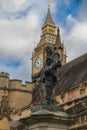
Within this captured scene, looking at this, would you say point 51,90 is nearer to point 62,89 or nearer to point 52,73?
point 52,73

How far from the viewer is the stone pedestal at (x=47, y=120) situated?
12055 millimetres

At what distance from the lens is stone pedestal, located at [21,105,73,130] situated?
12055 millimetres

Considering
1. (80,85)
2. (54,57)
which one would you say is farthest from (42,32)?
(54,57)

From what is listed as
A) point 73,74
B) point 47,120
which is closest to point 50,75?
point 47,120

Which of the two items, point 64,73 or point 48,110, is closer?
point 48,110

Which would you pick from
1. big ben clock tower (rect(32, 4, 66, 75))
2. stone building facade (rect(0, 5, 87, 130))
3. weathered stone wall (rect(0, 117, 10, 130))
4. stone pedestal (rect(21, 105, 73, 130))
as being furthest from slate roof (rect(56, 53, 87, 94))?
stone pedestal (rect(21, 105, 73, 130))

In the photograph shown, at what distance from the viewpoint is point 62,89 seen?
4191 cm

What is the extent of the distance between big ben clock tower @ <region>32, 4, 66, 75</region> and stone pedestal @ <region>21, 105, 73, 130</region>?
56.2 meters

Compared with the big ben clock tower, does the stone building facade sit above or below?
below

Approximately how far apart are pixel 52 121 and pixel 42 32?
7117 cm

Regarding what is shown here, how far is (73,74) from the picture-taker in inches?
1724

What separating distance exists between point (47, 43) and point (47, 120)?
6115 centimetres

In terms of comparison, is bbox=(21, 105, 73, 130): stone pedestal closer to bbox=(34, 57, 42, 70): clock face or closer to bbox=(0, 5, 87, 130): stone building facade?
bbox=(0, 5, 87, 130): stone building facade

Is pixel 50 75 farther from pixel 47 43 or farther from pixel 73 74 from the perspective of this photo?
pixel 47 43
